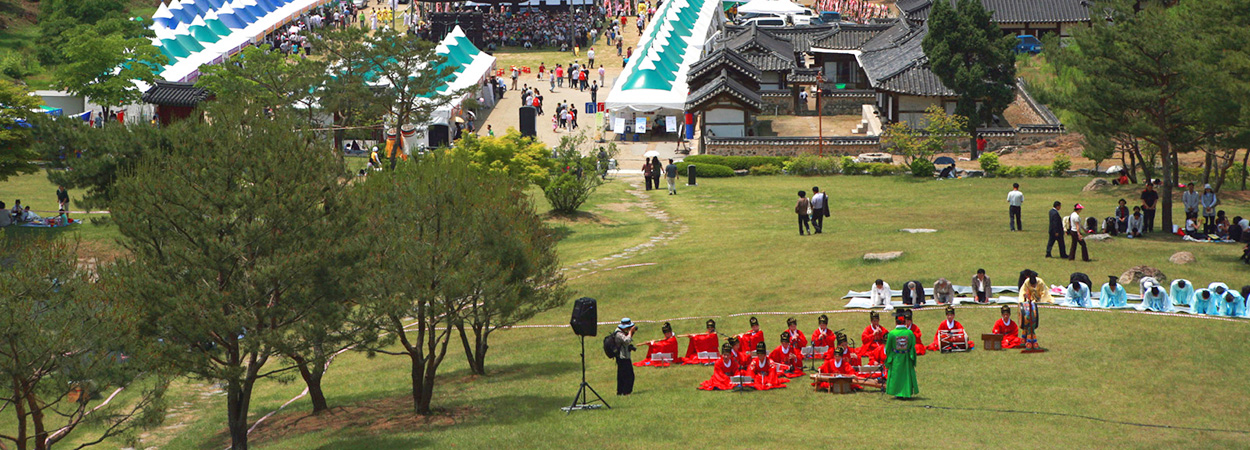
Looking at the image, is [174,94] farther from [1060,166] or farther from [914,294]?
[914,294]

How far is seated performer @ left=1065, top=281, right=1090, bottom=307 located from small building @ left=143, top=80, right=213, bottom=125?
1603 inches

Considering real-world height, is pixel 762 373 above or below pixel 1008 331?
below

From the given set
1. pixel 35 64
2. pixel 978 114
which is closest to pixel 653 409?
pixel 978 114

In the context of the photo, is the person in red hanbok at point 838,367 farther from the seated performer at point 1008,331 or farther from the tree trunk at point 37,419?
the tree trunk at point 37,419

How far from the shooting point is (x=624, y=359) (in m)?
19.8

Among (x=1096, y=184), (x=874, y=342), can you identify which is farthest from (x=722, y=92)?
(x=874, y=342)

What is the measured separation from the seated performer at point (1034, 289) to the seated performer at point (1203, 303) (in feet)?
8.53

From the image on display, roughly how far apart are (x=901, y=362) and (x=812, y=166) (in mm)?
32055

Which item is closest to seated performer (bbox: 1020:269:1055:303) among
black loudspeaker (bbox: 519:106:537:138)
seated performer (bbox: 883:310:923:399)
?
seated performer (bbox: 883:310:923:399)

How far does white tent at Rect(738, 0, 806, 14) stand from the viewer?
92875 mm

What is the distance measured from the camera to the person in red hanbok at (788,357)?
2042cm

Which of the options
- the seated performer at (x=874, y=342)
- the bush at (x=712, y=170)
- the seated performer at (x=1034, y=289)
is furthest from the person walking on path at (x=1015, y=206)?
the bush at (x=712, y=170)

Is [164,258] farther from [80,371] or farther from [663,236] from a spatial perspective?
[663,236]

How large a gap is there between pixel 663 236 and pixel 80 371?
23.4m
